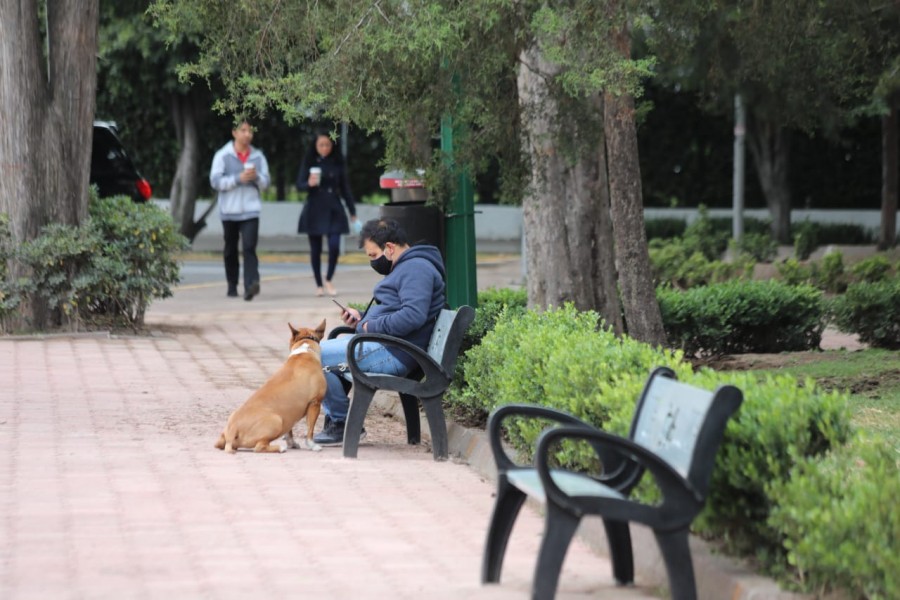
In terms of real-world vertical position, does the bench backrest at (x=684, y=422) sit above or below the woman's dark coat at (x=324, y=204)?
below

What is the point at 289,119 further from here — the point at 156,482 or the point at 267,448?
the point at 156,482

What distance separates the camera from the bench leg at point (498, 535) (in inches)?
209

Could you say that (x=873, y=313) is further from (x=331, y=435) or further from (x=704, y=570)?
(x=704, y=570)

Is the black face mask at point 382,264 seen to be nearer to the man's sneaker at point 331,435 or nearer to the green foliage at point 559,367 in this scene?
the green foliage at point 559,367

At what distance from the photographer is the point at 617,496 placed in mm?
4824

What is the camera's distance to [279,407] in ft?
26.2

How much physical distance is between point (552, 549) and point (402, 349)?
11.3 ft

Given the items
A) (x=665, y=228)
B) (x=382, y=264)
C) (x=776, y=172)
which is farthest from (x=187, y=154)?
(x=382, y=264)

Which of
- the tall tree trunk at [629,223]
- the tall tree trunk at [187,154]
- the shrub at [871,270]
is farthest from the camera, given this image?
the tall tree trunk at [187,154]

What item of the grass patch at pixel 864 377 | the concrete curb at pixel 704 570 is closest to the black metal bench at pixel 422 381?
the concrete curb at pixel 704 570

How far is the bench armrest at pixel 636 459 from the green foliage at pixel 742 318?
777cm

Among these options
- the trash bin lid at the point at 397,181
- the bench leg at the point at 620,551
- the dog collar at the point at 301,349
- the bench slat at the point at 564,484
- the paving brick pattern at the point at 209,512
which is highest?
the trash bin lid at the point at 397,181

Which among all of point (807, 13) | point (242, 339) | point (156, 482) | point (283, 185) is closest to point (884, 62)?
point (807, 13)

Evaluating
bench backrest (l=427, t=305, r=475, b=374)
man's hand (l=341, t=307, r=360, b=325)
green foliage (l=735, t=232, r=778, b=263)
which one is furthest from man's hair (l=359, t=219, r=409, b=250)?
green foliage (l=735, t=232, r=778, b=263)
